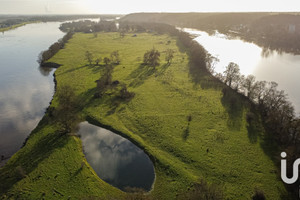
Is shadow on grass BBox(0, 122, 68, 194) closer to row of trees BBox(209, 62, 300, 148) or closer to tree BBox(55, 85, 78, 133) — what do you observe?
tree BBox(55, 85, 78, 133)

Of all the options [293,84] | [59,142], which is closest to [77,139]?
[59,142]

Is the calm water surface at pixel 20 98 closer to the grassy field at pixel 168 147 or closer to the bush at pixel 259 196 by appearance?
the grassy field at pixel 168 147

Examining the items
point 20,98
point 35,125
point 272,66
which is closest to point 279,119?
point 272,66

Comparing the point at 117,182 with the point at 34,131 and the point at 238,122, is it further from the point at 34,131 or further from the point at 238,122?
the point at 238,122

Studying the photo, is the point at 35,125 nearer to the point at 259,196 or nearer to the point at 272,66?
the point at 259,196

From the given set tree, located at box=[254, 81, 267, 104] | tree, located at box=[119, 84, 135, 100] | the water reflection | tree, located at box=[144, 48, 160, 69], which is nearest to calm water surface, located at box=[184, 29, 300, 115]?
tree, located at box=[254, 81, 267, 104]
